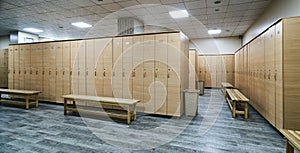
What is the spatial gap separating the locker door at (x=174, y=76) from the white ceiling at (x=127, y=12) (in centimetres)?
151

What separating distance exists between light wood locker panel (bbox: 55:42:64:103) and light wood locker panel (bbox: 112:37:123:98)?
2.09 meters

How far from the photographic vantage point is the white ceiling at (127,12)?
489 cm

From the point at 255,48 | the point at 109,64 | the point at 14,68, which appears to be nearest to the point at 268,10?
the point at 255,48

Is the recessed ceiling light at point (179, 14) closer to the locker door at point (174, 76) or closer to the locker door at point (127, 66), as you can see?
the locker door at point (174, 76)

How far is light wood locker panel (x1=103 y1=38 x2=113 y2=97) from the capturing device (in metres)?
4.77

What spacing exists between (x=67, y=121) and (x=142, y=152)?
2304mm

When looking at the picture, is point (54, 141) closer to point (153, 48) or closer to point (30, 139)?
point (30, 139)

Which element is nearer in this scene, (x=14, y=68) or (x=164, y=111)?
(x=164, y=111)

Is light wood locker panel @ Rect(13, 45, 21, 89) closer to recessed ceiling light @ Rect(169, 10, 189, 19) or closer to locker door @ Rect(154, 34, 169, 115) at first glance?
locker door @ Rect(154, 34, 169, 115)

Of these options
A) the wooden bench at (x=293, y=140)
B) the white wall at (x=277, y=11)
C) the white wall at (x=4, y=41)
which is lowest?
the wooden bench at (x=293, y=140)

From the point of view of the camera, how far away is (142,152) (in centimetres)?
241

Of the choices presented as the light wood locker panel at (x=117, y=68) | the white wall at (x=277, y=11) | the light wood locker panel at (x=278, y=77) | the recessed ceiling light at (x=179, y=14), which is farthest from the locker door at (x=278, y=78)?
the light wood locker panel at (x=117, y=68)

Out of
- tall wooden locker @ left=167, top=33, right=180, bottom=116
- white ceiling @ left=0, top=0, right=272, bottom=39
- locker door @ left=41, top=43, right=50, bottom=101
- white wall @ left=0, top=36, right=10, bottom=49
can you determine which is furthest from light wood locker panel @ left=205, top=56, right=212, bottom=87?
white wall @ left=0, top=36, right=10, bottom=49

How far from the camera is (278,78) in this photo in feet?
9.89
